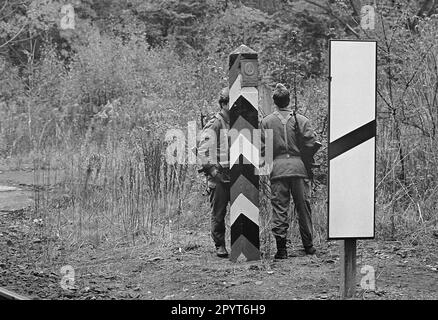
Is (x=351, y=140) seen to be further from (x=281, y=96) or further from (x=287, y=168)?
(x=281, y=96)

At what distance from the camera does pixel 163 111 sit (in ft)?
46.4

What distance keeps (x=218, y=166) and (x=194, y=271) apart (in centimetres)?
115

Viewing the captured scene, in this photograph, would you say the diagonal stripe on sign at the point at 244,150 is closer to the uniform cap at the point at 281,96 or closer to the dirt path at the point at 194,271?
the uniform cap at the point at 281,96

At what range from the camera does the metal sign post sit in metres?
5.11

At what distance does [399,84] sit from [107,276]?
4.64 m

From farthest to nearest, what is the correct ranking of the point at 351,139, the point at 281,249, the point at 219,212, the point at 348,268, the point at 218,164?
the point at 219,212, the point at 218,164, the point at 281,249, the point at 348,268, the point at 351,139

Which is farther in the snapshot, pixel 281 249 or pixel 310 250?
pixel 310 250

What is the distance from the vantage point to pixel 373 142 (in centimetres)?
515

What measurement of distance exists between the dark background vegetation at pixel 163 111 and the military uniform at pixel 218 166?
24.7 inches

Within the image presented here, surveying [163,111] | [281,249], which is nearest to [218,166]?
[281,249]

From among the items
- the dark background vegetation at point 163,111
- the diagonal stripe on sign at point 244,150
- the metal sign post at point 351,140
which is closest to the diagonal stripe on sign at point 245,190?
the diagonal stripe on sign at point 244,150

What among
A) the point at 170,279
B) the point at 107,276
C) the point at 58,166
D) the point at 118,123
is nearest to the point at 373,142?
the point at 170,279

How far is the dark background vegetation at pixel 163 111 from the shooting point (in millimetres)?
8727
